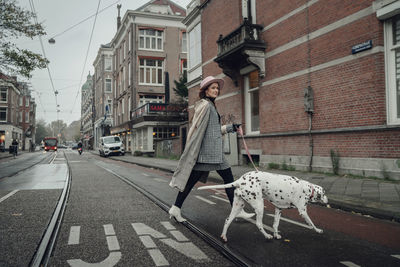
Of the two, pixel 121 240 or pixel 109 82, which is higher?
pixel 109 82

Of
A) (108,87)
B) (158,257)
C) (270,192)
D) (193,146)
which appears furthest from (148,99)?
(158,257)

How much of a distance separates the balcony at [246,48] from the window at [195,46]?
A: 615 centimetres

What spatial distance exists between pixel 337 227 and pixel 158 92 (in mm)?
35917

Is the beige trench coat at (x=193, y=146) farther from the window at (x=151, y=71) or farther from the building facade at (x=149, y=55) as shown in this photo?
the window at (x=151, y=71)

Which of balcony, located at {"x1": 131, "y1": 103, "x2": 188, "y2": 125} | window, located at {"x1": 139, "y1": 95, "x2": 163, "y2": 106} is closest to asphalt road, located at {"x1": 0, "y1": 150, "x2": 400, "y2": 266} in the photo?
balcony, located at {"x1": 131, "y1": 103, "x2": 188, "y2": 125}

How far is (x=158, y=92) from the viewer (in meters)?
39.3

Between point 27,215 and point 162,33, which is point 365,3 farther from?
point 162,33

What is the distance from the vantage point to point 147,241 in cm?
387

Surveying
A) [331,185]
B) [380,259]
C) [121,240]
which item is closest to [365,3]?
[331,185]

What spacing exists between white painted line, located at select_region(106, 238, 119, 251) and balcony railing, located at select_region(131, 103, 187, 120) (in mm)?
25810

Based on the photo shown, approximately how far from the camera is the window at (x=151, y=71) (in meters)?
38.8

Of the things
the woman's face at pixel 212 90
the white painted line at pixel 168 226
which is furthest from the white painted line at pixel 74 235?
the woman's face at pixel 212 90

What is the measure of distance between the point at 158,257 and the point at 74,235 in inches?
56.7

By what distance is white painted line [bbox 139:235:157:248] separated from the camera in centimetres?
372
